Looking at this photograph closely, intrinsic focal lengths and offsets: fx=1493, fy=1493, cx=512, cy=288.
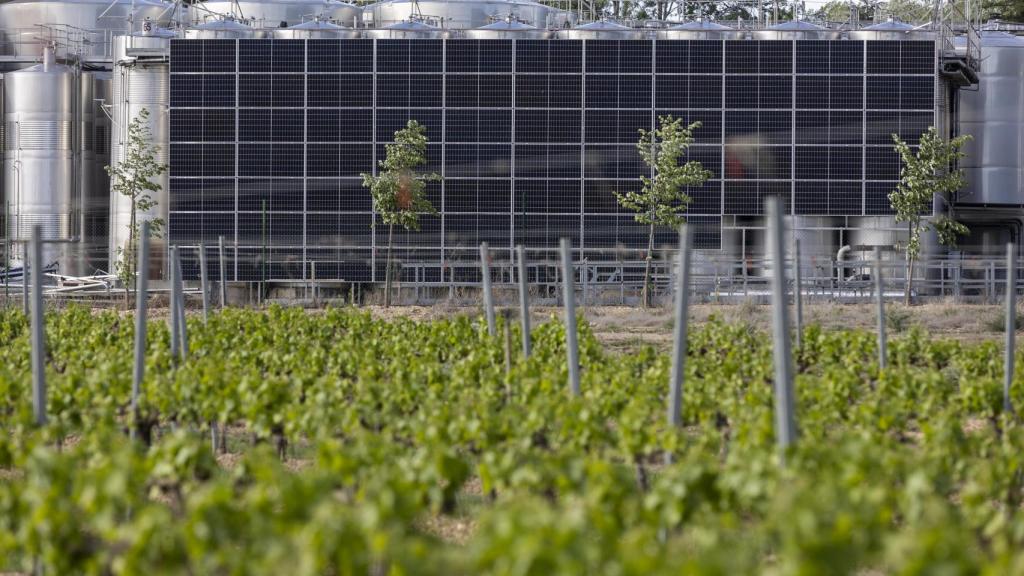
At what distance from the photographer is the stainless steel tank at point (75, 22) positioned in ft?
156

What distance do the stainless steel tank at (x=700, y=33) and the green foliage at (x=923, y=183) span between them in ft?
16.9

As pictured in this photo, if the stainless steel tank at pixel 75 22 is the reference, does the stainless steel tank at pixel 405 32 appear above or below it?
below

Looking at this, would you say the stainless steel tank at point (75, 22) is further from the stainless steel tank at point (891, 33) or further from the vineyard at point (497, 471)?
the vineyard at point (497, 471)

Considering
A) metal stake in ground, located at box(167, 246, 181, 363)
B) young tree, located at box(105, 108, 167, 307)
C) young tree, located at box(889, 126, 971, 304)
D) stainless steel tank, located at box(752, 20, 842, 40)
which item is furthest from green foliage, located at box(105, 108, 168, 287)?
young tree, located at box(889, 126, 971, 304)

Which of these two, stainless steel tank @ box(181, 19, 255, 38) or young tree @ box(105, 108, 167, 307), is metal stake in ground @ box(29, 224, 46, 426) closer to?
young tree @ box(105, 108, 167, 307)

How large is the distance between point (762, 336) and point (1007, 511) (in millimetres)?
11013

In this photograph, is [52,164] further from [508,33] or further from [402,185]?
[508,33]

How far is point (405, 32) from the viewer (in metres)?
39.8

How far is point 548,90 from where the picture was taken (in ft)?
128

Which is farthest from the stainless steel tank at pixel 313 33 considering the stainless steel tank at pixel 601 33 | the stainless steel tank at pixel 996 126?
the stainless steel tank at pixel 996 126

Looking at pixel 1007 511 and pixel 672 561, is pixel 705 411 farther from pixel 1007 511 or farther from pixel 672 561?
pixel 672 561

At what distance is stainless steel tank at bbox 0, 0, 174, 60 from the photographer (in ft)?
156

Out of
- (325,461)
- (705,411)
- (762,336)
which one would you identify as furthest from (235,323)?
(325,461)

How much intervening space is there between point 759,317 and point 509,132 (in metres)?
13.1
